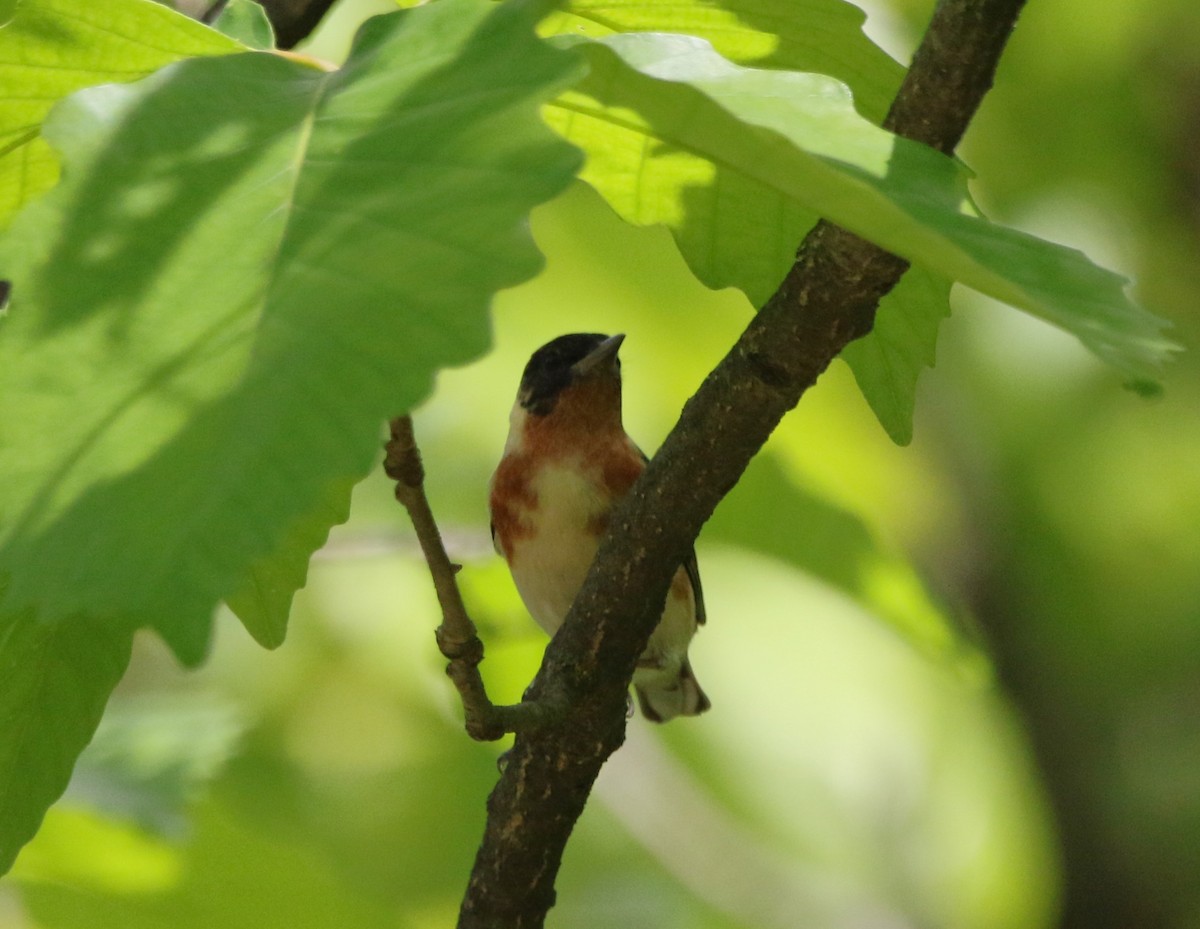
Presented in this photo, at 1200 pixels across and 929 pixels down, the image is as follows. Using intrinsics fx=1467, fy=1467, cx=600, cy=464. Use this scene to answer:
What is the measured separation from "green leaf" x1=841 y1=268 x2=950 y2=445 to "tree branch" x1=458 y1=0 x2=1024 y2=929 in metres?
0.04

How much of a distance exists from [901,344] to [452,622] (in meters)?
0.57

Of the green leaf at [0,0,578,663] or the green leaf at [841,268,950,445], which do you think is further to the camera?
the green leaf at [841,268,950,445]

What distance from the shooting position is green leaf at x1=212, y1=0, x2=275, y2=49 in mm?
1458

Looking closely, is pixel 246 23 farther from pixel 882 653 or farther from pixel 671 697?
pixel 882 653

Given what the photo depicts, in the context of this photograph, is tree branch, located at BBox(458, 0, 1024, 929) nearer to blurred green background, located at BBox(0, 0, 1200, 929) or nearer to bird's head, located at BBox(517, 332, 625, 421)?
blurred green background, located at BBox(0, 0, 1200, 929)

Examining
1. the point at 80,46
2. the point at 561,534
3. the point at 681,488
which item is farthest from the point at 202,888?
the point at 80,46

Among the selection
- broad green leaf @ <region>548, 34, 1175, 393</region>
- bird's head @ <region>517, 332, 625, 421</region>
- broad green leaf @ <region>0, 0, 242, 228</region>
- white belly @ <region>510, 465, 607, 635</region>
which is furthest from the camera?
bird's head @ <region>517, 332, 625, 421</region>

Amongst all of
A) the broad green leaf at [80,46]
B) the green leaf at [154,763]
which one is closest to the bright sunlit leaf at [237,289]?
the broad green leaf at [80,46]

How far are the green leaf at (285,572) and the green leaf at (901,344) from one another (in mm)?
532

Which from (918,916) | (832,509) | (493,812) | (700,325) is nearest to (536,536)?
→ (700,325)

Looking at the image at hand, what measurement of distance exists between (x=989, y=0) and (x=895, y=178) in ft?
1.46

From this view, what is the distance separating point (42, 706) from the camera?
1445 millimetres

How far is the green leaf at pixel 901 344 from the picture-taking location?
147 centimetres

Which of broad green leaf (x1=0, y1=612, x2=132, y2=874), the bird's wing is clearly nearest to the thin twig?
broad green leaf (x1=0, y1=612, x2=132, y2=874)
